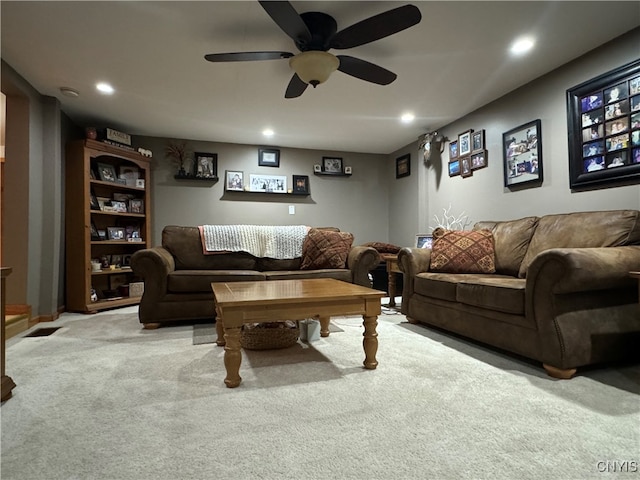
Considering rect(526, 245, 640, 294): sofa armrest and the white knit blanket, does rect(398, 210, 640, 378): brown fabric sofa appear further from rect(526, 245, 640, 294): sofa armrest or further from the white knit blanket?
the white knit blanket

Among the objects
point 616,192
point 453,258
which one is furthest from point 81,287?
point 616,192

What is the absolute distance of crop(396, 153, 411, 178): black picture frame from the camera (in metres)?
5.09

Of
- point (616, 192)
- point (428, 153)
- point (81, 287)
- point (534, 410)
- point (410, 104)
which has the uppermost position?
point (410, 104)

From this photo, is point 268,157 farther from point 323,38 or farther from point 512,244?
point 512,244

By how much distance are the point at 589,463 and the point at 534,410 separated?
14.0 inches

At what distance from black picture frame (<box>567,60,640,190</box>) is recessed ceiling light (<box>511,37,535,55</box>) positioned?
54 centimetres

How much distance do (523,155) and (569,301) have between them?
73.3 inches

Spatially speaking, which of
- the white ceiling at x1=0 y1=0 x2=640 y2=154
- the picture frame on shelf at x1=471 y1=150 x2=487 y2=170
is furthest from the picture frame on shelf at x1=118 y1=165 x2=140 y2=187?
the picture frame on shelf at x1=471 y1=150 x2=487 y2=170

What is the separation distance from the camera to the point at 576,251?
1729 millimetres

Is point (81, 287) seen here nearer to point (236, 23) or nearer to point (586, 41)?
point (236, 23)

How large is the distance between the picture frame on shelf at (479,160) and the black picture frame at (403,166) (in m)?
1.34

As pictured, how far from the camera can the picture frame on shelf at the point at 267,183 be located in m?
5.06

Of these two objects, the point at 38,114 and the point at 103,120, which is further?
the point at 103,120

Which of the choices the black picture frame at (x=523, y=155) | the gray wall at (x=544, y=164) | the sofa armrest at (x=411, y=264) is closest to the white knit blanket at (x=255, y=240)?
the sofa armrest at (x=411, y=264)
